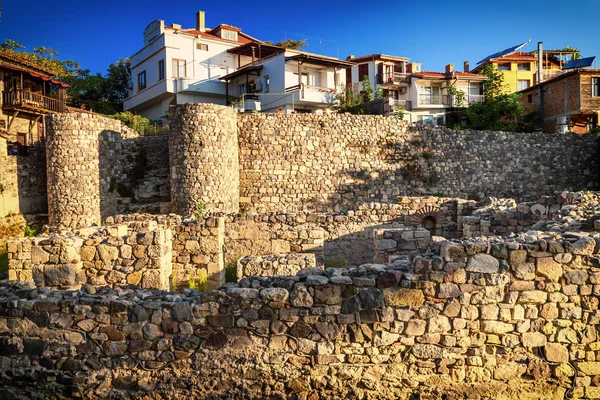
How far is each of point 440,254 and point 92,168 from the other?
1845cm

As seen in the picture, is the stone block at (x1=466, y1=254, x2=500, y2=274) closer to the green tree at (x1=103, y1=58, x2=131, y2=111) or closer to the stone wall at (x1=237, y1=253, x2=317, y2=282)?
the stone wall at (x1=237, y1=253, x2=317, y2=282)

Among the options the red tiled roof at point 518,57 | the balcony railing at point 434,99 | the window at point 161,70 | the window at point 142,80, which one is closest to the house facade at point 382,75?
the balcony railing at point 434,99

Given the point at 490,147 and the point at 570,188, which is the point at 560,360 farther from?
the point at 570,188

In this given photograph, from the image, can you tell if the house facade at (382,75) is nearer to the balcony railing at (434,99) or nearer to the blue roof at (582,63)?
the balcony railing at (434,99)

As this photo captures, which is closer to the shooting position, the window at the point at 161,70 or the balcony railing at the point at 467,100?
the window at the point at 161,70

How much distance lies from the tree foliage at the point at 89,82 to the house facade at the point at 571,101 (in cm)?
3355

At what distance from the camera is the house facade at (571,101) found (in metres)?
34.8

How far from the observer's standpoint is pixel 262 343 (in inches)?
227

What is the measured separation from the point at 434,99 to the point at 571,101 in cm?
1040

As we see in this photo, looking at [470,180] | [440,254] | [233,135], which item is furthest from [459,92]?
[440,254]

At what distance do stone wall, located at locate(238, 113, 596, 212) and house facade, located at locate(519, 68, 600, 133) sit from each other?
19.5 ft

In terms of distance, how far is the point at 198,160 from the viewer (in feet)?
67.0

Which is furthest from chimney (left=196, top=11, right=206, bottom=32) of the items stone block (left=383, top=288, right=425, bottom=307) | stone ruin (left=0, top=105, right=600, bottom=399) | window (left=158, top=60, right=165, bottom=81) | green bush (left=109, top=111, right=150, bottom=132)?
stone block (left=383, top=288, right=425, bottom=307)

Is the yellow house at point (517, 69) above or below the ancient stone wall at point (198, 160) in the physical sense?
above
